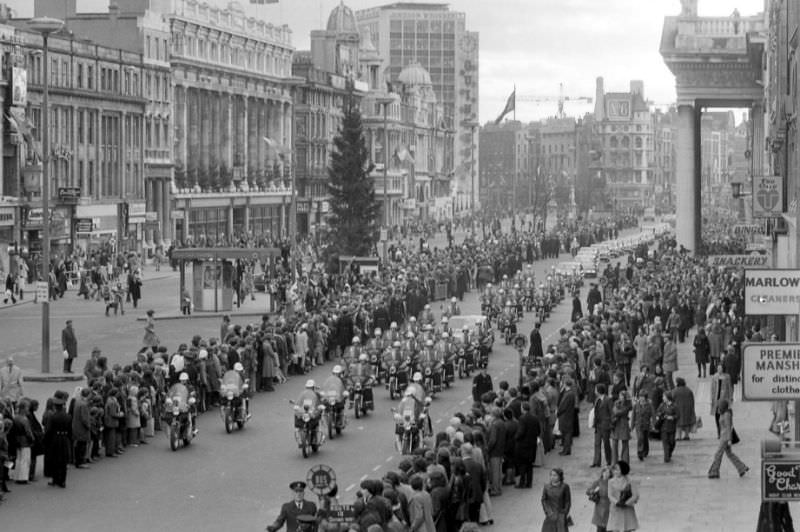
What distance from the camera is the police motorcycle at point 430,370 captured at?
3922cm

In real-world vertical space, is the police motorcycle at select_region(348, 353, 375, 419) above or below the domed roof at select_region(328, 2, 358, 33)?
below

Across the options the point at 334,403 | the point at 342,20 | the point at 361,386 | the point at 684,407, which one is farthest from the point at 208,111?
the point at 684,407

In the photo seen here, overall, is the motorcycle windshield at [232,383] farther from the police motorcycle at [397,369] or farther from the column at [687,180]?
the column at [687,180]

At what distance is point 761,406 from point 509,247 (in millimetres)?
51814

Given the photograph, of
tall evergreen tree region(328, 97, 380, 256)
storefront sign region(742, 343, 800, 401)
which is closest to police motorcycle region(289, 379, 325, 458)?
storefront sign region(742, 343, 800, 401)

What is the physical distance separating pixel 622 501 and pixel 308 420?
9098 mm

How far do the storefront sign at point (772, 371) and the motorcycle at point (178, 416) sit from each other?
14155 mm

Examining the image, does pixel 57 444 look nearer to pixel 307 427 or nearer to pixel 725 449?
pixel 307 427

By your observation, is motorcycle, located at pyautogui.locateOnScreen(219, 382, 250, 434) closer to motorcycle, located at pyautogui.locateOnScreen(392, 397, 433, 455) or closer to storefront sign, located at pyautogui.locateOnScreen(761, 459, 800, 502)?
motorcycle, located at pyautogui.locateOnScreen(392, 397, 433, 455)

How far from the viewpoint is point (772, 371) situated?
18969 mm

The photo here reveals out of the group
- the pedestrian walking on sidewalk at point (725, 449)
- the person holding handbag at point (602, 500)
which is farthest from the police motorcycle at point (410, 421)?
the person holding handbag at point (602, 500)

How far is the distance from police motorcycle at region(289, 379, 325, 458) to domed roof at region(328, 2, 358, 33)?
138 metres

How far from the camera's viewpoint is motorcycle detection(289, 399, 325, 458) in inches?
1212

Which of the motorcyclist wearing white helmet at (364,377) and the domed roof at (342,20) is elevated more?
the domed roof at (342,20)
